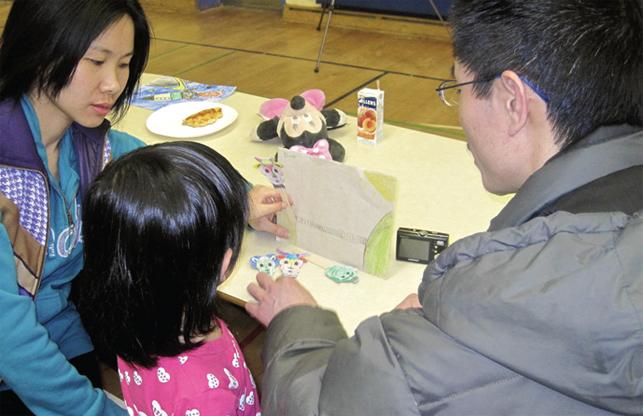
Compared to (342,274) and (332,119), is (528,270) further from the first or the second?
(332,119)

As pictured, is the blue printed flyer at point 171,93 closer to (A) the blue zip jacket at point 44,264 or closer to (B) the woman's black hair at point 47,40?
(A) the blue zip jacket at point 44,264

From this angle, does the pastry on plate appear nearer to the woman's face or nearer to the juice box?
the juice box

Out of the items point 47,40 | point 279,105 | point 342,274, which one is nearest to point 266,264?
point 342,274

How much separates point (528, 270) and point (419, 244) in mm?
626

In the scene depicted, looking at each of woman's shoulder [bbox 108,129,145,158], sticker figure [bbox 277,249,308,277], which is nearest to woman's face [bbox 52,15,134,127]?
woman's shoulder [bbox 108,129,145,158]

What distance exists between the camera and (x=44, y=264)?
3.94 feet

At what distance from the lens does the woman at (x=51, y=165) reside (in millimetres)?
1023

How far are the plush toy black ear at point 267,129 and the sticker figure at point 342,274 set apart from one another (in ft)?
2.06

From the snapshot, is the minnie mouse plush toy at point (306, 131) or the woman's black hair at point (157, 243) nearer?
the woman's black hair at point (157, 243)

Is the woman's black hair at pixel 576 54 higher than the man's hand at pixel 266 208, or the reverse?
the woman's black hair at pixel 576 54

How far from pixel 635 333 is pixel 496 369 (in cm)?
13

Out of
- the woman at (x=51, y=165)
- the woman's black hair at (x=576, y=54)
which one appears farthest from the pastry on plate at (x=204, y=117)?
the woman's black hair at (x=576, y=54)

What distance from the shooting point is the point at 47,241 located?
1.17 metres

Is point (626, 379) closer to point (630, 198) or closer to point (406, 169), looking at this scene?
point (630, 198)
